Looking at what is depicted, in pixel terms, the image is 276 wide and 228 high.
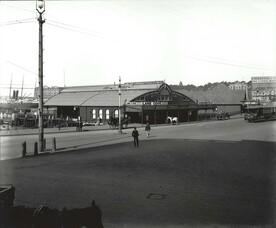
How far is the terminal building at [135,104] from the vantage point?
157 feet

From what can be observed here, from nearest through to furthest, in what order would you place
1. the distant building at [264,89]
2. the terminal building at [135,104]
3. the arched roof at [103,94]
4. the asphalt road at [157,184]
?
1. the asphalt road at [157,184]
2. the terminal building at [135,104]
3. the arched roof at [103,94]
4. the distant building at [264,89]

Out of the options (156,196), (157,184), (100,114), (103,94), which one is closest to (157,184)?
(157,184)

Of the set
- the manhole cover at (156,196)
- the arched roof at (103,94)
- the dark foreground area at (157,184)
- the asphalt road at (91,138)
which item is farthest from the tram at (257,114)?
the manhole cover at (156,196)

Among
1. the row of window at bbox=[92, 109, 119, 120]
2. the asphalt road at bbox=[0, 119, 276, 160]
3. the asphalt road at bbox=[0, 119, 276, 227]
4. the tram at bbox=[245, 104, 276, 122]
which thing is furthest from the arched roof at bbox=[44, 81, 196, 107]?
the asphalt road at bbox=[0, 119, 276, 227]

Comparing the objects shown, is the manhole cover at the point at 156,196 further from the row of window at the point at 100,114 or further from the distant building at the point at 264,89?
the distant building at the point at 264,89

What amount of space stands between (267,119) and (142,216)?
158ft

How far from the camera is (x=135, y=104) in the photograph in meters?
→ 46.7

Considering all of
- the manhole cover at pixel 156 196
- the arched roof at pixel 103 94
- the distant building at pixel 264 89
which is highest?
the distant building at pixel 264 89

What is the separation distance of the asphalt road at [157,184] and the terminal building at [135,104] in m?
26.8

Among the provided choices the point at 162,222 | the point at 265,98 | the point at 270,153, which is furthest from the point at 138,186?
the point at 265,98

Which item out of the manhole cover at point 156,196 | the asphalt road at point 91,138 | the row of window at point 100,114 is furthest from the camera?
the row of window at point 100,114

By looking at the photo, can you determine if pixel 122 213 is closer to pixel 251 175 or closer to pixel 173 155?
pixel 251 175

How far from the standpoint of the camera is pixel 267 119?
51094 millimetres

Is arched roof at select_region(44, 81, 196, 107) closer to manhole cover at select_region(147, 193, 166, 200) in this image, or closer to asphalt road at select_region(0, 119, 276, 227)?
asphalt road at select_region(0, 119, 276, 227)
